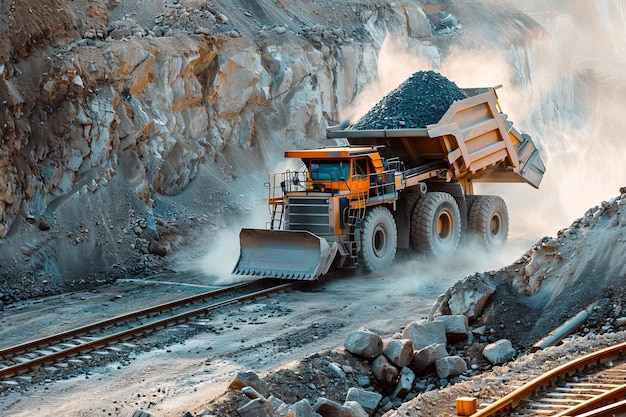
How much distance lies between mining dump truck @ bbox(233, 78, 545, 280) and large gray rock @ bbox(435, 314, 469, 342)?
15.3 feet

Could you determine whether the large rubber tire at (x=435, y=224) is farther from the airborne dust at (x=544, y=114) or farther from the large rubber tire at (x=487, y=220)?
the large rubber tire at (x=487, y=220)

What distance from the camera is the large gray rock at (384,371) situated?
10984 mm

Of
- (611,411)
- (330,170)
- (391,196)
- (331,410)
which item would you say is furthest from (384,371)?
(391,196)

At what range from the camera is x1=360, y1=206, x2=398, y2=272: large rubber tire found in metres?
17.4

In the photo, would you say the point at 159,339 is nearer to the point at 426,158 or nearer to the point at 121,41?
the point at 426,158

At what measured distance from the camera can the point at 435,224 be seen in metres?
19.0

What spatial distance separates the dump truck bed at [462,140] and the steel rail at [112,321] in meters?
3.78

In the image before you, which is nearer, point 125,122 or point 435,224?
point 435,224

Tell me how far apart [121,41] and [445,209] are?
765 cm

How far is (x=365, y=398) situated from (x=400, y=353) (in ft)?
3.48

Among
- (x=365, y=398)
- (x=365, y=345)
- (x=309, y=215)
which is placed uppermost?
(x=309, y=215)

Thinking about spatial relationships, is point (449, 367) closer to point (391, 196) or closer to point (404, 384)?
point (404, 384)

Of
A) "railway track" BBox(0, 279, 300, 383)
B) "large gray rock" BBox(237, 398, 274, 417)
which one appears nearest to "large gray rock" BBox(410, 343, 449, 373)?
"large gray rock" BBox(237, 398, 274, 417)

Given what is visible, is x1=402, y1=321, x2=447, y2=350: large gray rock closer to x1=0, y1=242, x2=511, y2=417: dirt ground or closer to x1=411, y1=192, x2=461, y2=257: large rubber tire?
x1=0, y1=242, x2=511, y2=417: dirt ground
